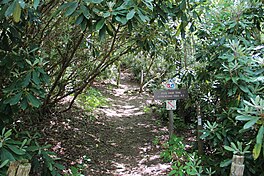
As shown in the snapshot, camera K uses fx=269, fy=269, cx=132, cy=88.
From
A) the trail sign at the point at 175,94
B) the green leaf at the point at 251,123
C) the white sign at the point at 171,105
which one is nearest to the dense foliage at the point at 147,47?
the green leaf at the point at 251,123

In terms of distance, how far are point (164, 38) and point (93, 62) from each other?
5.48 ft

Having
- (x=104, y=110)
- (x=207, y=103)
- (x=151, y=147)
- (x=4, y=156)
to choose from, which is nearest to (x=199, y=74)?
(x=207, y=103)

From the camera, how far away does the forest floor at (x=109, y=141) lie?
464 cm

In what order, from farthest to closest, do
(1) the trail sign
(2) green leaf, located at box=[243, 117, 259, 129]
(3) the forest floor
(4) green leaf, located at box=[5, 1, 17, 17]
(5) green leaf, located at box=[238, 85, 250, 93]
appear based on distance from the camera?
(1) the trail sign
(3) the forest floor
(5) green leaf, located at box=[238, 85, 250, 93]
(2) green leaf, located at box=[243, 117, 259, 129]
(4) green leaf, located at box=[5, 1, 17, 17]

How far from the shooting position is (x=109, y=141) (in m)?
6.11

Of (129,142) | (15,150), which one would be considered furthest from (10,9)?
(129,142)

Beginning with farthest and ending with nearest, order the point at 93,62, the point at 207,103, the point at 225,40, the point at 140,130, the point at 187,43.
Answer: the point at 140,130, the point at 187,43, the point at 93,62, the point at 207,103, the point at 225,40

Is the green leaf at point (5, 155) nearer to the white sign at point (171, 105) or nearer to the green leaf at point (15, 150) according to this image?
the green leaf at point (15, 150)

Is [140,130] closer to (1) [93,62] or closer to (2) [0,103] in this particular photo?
(1) [93,62]

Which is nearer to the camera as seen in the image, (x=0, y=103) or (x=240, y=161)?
(x=240, y=161)

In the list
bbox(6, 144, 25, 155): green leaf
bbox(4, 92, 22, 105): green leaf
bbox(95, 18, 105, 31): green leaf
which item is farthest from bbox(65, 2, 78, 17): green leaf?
bbox(6, 144, 25, 155): green leaf

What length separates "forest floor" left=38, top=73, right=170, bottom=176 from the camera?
4645mm

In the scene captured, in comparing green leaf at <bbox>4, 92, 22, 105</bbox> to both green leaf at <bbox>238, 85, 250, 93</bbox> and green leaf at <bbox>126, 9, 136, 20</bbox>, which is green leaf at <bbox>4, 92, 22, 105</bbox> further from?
green leaf at <bbox>238, 85, 250, 93</bbox>

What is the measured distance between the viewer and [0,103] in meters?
2.47
